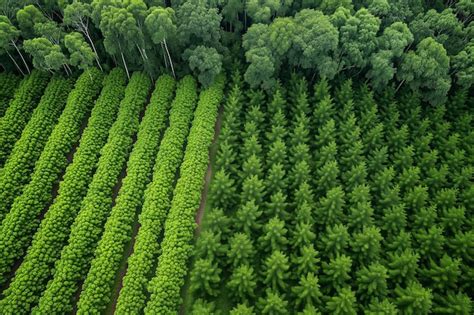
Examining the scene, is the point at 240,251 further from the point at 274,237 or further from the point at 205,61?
the point at 205,61

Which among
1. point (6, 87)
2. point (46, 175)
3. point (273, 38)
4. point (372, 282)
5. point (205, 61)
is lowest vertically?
point (372, 282)

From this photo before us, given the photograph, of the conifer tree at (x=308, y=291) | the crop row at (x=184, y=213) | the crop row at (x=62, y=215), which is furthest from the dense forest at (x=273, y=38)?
the conifer tree at (x=308, y=291)

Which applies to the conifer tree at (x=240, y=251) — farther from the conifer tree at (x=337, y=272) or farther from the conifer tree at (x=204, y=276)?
the conifer tree at (x=337, y=272)

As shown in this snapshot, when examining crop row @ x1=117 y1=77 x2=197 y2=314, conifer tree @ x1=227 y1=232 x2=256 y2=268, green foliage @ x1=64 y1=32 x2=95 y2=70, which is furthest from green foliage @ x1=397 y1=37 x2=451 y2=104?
green foliage @ x1=64 y1=32 x2=95 y2=70

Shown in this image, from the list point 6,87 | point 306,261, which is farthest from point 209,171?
point 6,87

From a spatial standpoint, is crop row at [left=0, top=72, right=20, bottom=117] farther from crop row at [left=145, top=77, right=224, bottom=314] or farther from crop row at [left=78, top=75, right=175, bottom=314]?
crop row at [left=145, top=77, right=224, bottom=314]
